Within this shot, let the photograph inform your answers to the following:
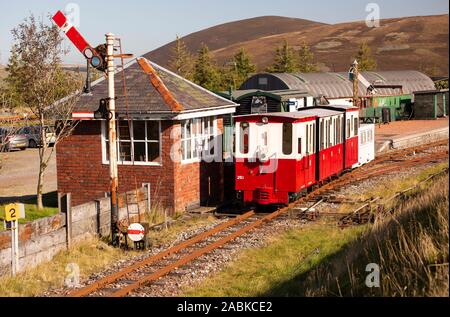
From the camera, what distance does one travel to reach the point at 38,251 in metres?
12.2

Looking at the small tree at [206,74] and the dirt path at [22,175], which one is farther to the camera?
the small tree at [206,74]

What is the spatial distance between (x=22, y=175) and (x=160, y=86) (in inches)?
556

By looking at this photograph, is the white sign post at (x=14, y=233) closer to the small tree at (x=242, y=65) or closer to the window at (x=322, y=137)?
the window at (x=322, y=137)

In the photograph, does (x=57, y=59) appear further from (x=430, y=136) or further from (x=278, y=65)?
(x=278, y=65)

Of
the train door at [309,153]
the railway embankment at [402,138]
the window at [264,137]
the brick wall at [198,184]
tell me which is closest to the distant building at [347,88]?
the railway embankment at [402,138]

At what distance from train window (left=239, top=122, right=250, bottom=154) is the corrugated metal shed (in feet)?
85.6

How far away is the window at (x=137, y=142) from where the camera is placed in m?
17.7

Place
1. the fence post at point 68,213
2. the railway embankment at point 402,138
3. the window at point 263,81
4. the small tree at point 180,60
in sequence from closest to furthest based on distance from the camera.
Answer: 1. the fence post at point 68,213
2. the railway embankment at point 402,138
3. the window at point 263,81
4. the small tree at point 180,60

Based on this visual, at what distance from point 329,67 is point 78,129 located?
360 feet

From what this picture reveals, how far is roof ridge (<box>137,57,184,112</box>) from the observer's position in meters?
17.0

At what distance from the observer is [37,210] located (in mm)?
18641

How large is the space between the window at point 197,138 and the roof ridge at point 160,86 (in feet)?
2.57

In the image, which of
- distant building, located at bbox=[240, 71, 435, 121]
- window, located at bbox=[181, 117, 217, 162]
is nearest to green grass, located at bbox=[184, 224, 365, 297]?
window, located at bbox=[181, 117, 217, 162]
